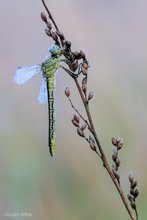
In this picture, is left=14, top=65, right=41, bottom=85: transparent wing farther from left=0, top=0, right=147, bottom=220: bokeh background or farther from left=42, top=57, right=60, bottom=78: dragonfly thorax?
left=0, top=0, right=147, bottom=220: bokeh background

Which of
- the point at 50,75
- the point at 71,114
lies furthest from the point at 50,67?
the point at 71,114

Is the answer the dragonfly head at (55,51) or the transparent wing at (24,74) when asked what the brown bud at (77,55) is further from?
the transparent wing at (24,74)

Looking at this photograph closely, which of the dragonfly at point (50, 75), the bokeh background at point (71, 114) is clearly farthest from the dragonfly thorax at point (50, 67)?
the bokeh background at point (71, 114)

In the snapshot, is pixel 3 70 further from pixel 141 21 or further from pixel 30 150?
pixel 141 21

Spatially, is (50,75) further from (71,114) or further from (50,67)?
(71,114)

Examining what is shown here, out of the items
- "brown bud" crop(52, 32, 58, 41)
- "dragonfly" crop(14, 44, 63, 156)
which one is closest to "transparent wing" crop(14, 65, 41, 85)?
"dragonfly" crop(14, 44, 63, 156)

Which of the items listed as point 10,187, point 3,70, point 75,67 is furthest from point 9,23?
point 75,67
